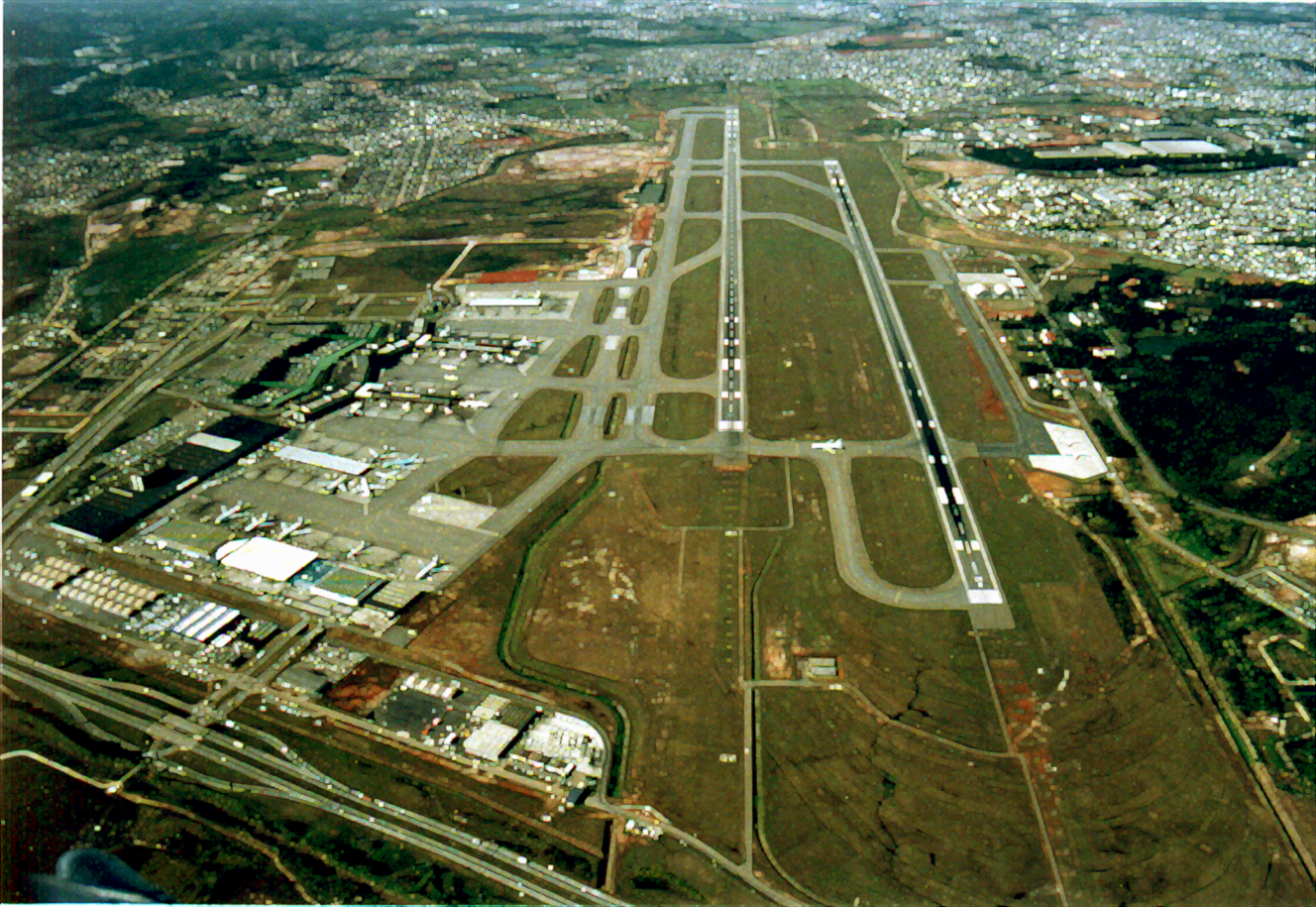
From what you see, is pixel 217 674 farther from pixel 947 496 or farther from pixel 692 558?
pixel 947 496

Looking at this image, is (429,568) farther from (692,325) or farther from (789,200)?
(789,200)

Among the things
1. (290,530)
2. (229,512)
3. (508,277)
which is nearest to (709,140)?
(508,277)

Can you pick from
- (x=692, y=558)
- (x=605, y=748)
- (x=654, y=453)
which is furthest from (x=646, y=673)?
(x=654, y=453)

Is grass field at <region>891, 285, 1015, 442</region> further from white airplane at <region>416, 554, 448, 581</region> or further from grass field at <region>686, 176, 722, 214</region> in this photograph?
white airplane at <region>416, 554, 448, 581</region>

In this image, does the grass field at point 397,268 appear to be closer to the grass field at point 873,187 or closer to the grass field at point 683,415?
the grass field at point 683,415

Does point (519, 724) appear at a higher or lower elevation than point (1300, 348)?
lower

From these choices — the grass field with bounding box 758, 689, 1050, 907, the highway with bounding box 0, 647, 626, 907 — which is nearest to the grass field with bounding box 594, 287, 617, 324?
the grass field with bounding box 758, 689, 1050, 907
